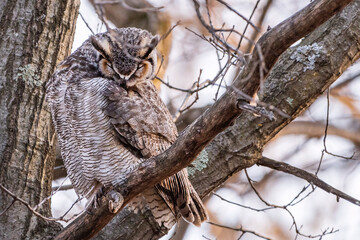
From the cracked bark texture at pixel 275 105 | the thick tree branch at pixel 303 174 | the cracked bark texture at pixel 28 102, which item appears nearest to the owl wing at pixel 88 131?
the cracked bark texture at pixel 28 102

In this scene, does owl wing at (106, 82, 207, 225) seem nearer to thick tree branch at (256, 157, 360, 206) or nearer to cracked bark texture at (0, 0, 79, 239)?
thick tree branch at (256, 157, 360, 206)

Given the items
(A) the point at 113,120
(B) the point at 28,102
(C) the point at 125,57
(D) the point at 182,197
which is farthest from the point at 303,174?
(B) the point at 28,102

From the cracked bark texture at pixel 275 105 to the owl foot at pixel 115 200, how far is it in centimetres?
79

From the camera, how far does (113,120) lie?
3977 mm

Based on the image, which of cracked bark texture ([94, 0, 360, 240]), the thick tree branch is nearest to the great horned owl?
cracked bark texture ([94, 0, 360, 240])

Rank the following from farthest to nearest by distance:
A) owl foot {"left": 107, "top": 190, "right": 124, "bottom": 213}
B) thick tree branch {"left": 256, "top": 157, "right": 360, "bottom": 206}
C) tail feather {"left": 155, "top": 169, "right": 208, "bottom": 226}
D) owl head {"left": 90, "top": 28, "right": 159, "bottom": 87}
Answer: thick tree branch {"left": 256, "top": 157, "right": 360, "bottom": 206} → tail feather {"left": 155, "top": 169, "right": 208, "bottom": 226} → owl head {"left": 90, "top": 28, "right": 159, "bottom": 87} → owl foot {"left": 107, "top": 190, "right": 124, "bottom": 213}

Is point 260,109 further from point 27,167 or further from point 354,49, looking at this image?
point 27,167

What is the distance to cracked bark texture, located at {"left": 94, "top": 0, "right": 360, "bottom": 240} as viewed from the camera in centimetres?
413

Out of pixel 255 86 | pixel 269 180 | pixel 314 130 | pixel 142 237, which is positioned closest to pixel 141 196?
pixel 142 237

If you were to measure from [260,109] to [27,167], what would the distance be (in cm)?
219

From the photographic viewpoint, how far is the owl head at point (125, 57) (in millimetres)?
3951

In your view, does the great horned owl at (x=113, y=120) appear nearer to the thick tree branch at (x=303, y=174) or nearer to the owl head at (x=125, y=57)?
the owl head at (x=125, y=57)

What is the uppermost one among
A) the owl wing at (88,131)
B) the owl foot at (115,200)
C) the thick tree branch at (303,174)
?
the thick tree branch at (303,174)

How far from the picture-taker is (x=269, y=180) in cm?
751
